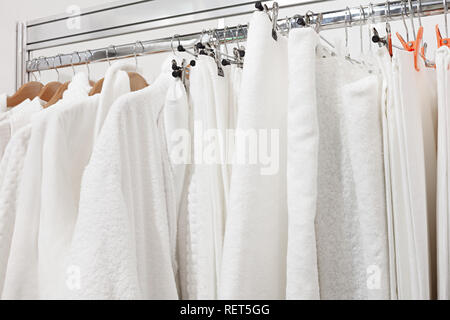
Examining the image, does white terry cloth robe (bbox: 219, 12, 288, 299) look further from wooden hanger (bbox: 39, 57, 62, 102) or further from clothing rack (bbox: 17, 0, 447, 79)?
wooden hanger (bbox: 39, 57, 62, 102)

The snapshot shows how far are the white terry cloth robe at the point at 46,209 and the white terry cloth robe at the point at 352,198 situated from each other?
32cm

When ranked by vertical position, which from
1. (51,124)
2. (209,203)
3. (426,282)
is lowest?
(426,282)

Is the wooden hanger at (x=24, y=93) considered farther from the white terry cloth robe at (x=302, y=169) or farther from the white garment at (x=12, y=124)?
the white terry cloth robe at (x=302, y=169)

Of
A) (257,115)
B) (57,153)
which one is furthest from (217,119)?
(57,153)

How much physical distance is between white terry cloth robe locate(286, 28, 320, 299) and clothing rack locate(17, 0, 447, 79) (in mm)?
78

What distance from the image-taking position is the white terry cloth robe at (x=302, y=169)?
42 centimetres

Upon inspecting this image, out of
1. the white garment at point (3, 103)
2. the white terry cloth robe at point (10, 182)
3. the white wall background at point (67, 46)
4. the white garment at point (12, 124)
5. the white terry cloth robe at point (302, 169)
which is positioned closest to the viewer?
the white terry cloth robe at point (302, 169)

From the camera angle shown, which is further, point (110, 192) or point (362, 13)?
point (362, 13)

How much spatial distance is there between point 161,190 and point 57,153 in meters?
0.15

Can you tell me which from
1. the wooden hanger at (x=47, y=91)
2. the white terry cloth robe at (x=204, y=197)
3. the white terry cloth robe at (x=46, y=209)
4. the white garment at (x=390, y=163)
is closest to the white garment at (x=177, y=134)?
the white terry cloth robe at (x=204, y=197)

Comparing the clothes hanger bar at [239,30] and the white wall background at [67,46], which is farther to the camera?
the white wall background at [67,46]

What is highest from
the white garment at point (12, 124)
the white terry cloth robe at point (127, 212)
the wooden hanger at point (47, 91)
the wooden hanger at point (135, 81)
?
the wooden hanger at point (47, 91)

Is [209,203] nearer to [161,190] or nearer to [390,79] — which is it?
[161,190]

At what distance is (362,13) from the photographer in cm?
56
